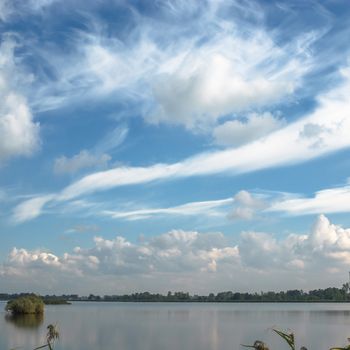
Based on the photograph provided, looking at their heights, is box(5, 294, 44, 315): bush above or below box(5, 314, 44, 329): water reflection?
above

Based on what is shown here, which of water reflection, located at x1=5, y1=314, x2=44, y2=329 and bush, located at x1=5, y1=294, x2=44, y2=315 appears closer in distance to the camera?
water reflection, located at x1=5, y1=314, x2=44, y2=329

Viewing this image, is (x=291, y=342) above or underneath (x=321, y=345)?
above

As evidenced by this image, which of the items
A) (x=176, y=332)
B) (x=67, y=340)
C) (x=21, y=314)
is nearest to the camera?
(x=67, y=340)

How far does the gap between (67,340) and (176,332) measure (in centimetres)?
1663

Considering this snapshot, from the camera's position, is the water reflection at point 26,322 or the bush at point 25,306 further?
the bush at point 25,306

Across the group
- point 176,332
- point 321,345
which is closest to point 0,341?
point 176,332

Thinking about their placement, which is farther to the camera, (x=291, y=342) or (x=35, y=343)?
(x=35, y=343)

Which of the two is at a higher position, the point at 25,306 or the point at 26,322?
the point at 25,306

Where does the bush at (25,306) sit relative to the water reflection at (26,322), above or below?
above

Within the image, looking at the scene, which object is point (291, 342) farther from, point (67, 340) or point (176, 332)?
point (176, 332)

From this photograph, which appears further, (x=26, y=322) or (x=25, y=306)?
(x=25, y=306)

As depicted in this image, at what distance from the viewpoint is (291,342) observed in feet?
13.0

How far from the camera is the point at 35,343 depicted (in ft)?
170

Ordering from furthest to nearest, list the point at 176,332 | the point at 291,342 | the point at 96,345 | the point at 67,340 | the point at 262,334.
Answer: the point at 176,332, the point at 262,334, the point at 67,340, the point at 96,345, the point at 291,342
